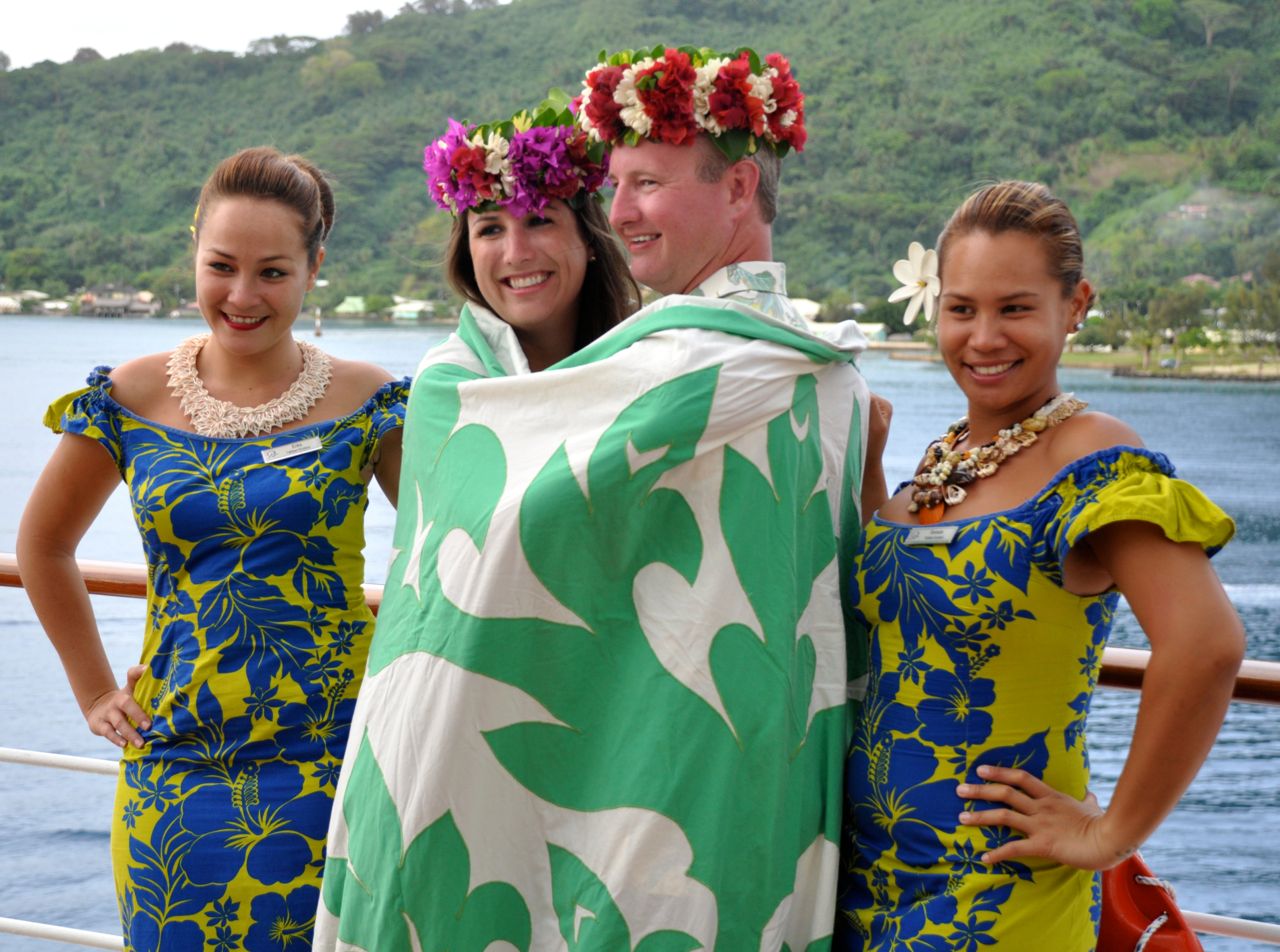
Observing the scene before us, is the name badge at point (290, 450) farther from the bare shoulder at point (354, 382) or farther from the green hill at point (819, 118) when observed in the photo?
the green hill at point (819, 118)

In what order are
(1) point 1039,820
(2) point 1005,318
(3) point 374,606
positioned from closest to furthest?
(1) point 1039,820, (2) point 1005,318, (3) point 374,606

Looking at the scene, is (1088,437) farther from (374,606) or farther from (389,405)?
(374,606)

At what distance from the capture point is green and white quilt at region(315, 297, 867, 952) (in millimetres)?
1685

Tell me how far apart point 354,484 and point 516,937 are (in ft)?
2.47

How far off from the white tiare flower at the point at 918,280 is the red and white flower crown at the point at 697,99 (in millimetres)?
238

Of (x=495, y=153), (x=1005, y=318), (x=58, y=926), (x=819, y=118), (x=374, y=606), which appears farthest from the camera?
(x=819, y=118)

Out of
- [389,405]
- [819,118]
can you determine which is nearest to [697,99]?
[389,405]

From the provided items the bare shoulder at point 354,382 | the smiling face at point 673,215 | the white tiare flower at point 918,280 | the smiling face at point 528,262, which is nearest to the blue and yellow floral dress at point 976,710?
the white tiare flower at point 918,280

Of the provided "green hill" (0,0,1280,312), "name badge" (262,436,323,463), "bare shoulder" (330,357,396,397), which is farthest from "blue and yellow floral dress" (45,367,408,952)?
"green hill" (0,0,1280,312)

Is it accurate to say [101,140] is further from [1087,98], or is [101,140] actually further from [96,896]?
[1087,98]

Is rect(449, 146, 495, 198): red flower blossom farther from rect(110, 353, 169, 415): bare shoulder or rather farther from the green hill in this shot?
the green hill

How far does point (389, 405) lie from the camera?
2264 millimetres

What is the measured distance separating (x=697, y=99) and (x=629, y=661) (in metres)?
0.74

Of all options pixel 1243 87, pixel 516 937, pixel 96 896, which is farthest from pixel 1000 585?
pixel 1243 87
